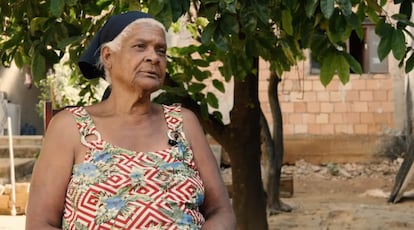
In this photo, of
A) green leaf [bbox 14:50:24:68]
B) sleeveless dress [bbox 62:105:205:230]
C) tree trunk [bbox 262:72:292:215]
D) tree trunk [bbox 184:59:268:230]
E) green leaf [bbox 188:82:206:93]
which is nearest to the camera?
sleeveless dress [bbox 62:105:205:230]

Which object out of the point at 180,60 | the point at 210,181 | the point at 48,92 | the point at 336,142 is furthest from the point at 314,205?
the point at 210,181

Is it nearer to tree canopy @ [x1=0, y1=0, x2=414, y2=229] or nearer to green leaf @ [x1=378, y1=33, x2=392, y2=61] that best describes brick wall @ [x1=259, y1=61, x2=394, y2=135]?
tree canopy @ [x1=0, y1=0, x2=414, y2=229]

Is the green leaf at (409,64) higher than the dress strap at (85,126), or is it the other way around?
the green leaf at (409,64)

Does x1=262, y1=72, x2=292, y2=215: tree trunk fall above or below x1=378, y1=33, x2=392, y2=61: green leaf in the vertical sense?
below

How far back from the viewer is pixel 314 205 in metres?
10.0

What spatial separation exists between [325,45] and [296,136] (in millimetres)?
10575

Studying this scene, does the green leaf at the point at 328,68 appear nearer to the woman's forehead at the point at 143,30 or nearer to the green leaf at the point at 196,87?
the woman's forehead at the point at 143,30

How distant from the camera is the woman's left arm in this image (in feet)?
7.91

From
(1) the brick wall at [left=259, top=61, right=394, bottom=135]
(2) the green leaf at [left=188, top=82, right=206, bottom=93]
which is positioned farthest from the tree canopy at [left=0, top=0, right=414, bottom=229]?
(1) the brick wall at [left=259, top=61, right=394, bottom=135]

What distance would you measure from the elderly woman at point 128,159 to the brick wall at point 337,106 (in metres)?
11.5

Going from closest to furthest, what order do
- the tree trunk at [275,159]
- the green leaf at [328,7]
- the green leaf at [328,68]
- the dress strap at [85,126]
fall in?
the dress strap at [85,126] < the green leaf at [328,7] < the green leaf at [328,68] < the tree trunk at [275,159]

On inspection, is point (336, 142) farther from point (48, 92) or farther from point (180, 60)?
point (180, 60)

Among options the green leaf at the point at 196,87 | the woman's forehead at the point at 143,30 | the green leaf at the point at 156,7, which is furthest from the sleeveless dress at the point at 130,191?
the green leaf at the point at 196,87

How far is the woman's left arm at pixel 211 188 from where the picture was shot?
241 centimetres
